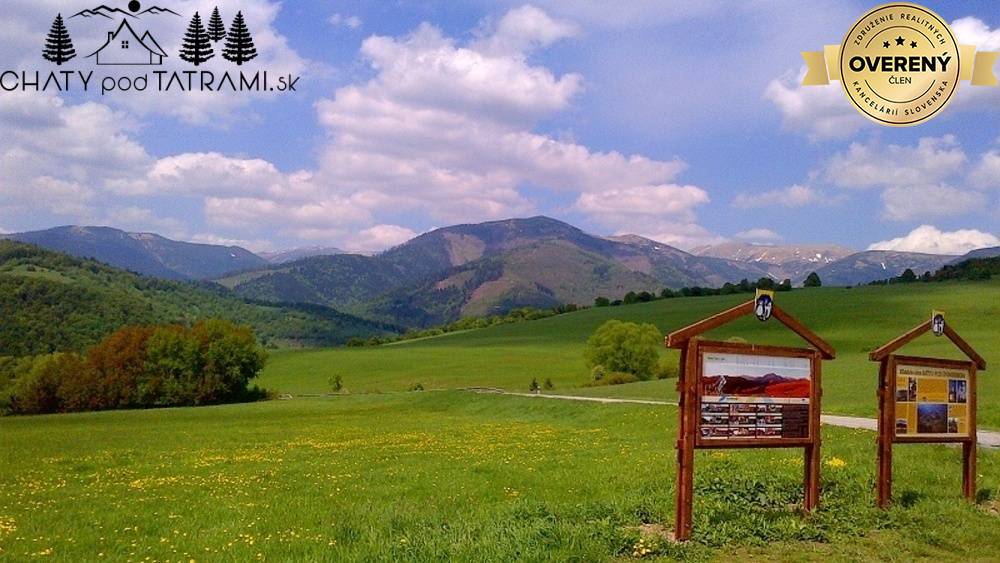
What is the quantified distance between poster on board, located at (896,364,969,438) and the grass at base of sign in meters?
1.28

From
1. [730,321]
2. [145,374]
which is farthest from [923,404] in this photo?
[145,374]

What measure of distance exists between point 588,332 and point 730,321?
143 metres

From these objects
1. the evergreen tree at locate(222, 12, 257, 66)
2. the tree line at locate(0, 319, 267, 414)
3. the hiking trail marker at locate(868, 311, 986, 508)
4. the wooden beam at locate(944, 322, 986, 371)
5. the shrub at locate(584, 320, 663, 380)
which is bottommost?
the tree line at locate(0, 319, 267, 414)

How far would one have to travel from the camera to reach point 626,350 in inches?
3607

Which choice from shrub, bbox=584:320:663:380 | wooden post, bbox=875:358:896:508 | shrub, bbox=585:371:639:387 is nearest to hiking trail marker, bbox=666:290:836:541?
wooden post, bbox=875:358:896:508

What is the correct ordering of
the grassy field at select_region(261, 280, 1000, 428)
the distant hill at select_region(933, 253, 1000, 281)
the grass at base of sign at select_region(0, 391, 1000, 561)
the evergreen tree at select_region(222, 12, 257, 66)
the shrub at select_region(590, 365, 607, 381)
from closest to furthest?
the grass at base of sign at select_region(0, 391, 1000, 561)
the evergreen tree at select_region(222, 12, 257, 66)
the shrub at select_region(590, 365, 607, 381)
the grassy field at select_region(261, 280, 1000, 428)
the distant hill at select_region(933, 253, 1000, 281)

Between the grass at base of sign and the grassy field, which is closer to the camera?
the grass at base of sign

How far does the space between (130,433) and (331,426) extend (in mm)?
11199

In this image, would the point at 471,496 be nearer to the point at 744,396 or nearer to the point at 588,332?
the point at 744,396

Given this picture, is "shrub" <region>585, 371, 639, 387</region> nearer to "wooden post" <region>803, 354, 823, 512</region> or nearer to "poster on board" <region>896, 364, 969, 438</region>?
"poster on board" <region>896, 364, 969, 438</region>

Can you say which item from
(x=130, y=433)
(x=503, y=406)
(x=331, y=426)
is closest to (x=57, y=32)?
(x=130, y=433)

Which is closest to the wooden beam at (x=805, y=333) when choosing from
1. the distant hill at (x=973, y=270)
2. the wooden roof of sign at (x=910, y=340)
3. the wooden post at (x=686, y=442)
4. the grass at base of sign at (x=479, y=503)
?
the wooden roof of sign at (x=910, y=340)

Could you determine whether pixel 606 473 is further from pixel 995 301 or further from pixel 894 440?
pixel 995 301

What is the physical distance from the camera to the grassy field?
102 m
